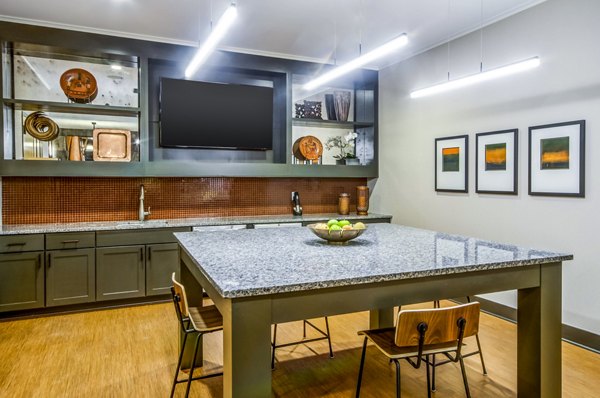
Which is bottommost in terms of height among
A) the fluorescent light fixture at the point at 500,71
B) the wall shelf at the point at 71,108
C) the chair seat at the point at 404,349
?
the chair seat at the point at 404,349

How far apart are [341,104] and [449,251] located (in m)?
3.52

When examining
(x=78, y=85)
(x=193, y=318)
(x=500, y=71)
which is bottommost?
(x=193, y=318)

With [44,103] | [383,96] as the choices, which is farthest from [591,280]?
[44,103]

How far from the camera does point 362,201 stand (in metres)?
5.51

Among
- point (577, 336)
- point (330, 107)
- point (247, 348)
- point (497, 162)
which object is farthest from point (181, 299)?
point (330, 107)

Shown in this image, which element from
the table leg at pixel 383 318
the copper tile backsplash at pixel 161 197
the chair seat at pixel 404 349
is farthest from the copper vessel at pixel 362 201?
the chair seat at pixel 404 349

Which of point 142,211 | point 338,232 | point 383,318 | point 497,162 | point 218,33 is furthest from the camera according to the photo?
point 142,211

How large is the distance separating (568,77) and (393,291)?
2.60m

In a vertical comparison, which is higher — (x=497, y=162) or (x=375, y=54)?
(x=375, y=54)

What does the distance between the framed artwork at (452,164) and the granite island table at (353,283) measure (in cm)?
177

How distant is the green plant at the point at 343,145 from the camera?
5570mm

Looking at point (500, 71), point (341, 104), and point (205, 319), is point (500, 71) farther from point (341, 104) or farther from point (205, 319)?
point (341, 104)

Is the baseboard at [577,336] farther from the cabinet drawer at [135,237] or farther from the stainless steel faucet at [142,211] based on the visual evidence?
the stainless steel faucet at [142,211]

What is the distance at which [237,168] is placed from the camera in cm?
479
